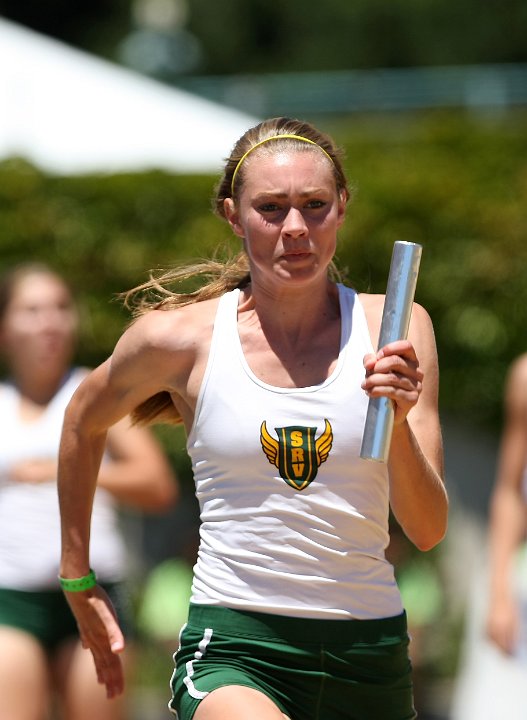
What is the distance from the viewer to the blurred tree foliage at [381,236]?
8.95 metres

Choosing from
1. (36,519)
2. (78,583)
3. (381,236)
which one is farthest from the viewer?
(381,236)

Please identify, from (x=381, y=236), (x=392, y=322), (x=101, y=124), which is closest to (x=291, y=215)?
(x=392, y=322)

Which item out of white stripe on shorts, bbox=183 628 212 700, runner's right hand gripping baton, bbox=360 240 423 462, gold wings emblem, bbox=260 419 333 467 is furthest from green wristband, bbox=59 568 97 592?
runner's right hand gripping baton, bbox=360 240 423 462

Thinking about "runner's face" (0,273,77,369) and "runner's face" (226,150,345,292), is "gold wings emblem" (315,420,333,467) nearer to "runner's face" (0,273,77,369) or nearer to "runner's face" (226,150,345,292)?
"runner's face" (226,150,345,292)

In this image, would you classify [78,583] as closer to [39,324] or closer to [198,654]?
[198,654]

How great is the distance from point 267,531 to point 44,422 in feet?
7.04

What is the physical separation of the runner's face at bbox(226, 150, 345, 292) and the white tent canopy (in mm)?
6252

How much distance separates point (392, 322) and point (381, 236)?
614 centimetres

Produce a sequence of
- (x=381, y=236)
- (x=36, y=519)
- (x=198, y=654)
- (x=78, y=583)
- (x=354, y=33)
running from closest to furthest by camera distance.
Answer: (x=198, y=654) < (x=78, y=583) < (x=36, y=519) < (x=381, y=236) < (x=354, y=33)

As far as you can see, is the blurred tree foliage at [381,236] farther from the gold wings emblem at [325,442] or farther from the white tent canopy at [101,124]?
the gold wings emblem at [325,442]

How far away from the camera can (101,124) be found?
983cm

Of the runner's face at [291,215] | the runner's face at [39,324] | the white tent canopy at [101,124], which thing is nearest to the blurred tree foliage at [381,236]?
the white tent canopy at [101,124]

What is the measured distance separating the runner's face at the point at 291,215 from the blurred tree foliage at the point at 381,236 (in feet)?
17.6

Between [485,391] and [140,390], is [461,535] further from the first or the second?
[140,390]
